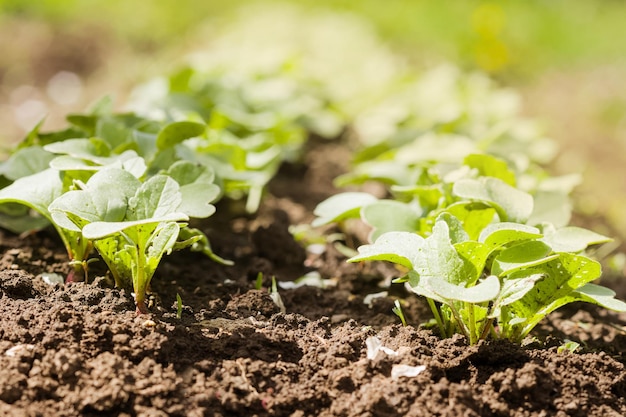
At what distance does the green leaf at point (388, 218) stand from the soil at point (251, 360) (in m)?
0.25

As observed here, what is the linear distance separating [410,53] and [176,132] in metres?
4.45

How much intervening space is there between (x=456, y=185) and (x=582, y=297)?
0.45 m

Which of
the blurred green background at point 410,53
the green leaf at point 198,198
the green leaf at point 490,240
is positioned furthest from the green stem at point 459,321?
the blurred green background at point 410,53

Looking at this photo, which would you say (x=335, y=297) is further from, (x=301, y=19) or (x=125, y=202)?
(x=301, y=19)

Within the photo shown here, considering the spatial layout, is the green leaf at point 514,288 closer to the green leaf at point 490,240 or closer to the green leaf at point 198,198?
the green leaf at point 490,240

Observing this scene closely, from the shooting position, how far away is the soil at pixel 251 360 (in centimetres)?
149

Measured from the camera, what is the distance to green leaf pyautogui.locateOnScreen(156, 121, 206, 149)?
84.9 inches

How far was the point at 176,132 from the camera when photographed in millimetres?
2193

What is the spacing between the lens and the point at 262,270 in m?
2.24

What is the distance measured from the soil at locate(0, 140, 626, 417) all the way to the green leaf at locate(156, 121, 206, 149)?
0.46 metres

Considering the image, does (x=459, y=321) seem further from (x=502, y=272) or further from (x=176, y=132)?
(x=176, y=132)

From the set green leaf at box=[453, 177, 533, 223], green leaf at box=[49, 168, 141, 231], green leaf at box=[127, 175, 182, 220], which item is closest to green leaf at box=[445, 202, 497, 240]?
green leaf at box=[453, 177, 533, 223]

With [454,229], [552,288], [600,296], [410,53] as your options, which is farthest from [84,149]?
[410,53]

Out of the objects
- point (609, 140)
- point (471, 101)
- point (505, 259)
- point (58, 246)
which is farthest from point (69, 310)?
point (609, 140)
